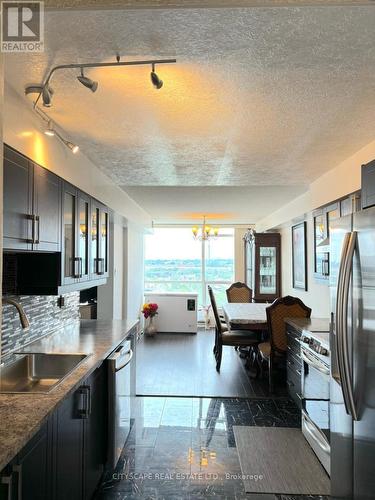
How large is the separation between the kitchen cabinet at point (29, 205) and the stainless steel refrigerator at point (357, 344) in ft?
5.52

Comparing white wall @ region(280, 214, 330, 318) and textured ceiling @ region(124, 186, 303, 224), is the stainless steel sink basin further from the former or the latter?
white wall @ region(280, 214, 330, 318)

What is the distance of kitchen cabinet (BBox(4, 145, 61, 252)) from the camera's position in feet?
5.49

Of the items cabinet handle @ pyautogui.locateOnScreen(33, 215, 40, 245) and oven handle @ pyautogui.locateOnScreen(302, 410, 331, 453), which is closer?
cabinet handle @ pyautogui.locateOnScreen(33, 215, 40, 245)

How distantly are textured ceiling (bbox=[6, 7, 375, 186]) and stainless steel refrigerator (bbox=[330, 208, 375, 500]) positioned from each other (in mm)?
718

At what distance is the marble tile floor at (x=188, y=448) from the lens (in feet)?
7.41

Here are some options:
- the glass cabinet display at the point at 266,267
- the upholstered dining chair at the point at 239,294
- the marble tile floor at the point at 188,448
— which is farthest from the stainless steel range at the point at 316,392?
the glass cabinet display at the point at 266,267

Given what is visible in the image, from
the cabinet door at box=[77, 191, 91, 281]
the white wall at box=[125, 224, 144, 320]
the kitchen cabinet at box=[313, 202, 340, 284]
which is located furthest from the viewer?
the white wall at box=[125, 224, 144, 320]

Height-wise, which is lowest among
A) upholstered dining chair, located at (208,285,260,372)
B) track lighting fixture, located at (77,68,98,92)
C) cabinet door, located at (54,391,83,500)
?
upholstered dining chair, located at (208,285,260,372)

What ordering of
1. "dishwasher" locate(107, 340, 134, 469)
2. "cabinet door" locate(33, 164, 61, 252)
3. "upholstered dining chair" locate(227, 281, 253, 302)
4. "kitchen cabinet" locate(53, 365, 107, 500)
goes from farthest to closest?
"upholstered dining chair" locate(227, 281, 253, 302) → "dishwasher" locate(107, 340, 134, 469) → "cabinet door" locate(33, 164, 61, 252) → "kitchen cabinet" locate(53, 365, 107, 500)

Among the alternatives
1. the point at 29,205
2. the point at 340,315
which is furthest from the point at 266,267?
the point at 29,205

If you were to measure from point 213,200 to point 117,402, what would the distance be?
350 cm

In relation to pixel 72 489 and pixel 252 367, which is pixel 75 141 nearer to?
pixel 72 489

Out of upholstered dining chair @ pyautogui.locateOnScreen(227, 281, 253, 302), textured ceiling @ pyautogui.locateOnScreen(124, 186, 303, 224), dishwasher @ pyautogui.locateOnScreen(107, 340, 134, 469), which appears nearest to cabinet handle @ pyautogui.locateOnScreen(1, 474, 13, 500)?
dishwasher @ pyautogui.locateOnScreen(107, 340, 134, 469)

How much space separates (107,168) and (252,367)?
350cm
